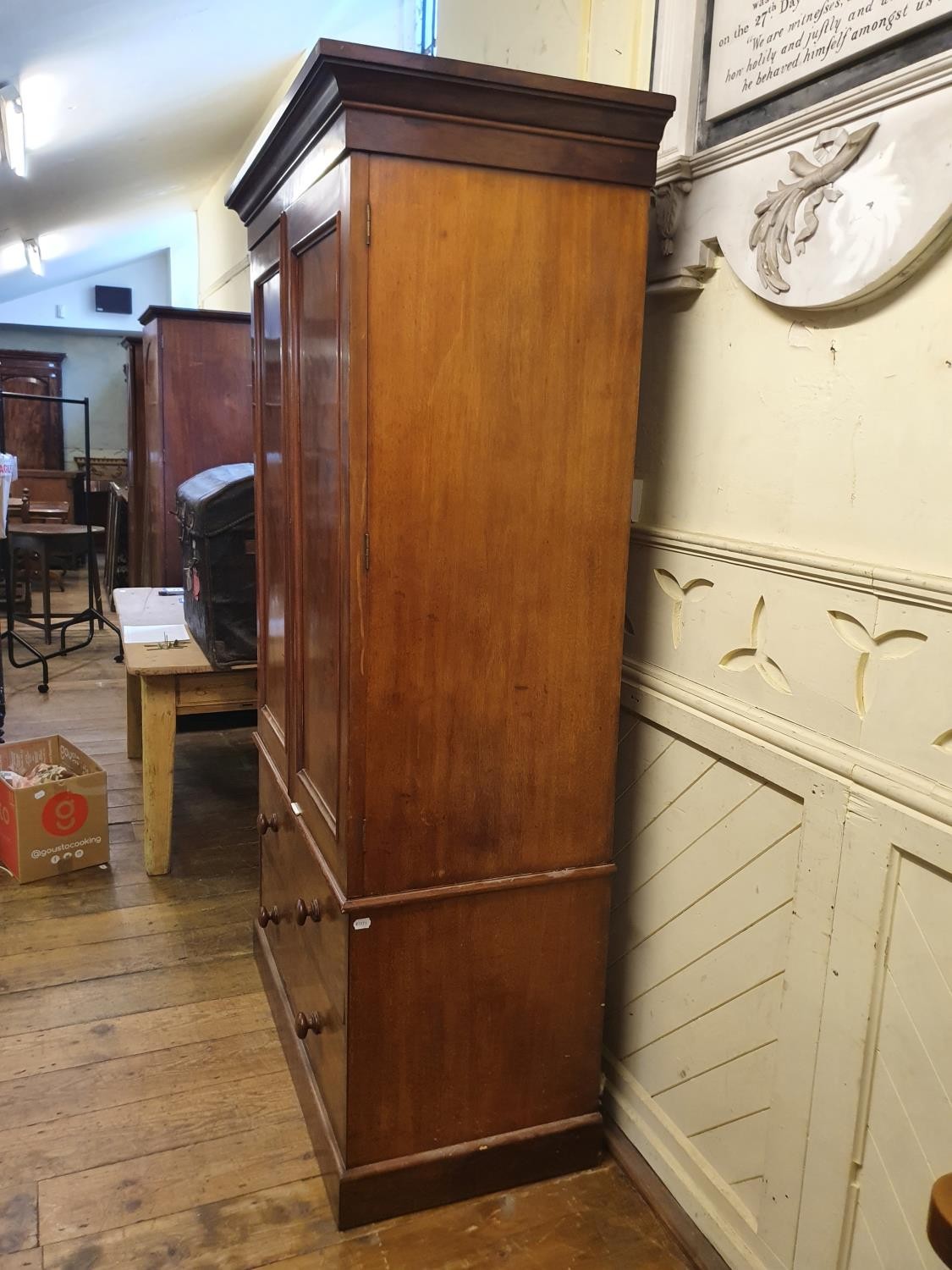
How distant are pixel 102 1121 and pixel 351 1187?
583 millimetres

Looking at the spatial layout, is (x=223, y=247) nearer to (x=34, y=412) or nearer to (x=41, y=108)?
(x=41, y=108)

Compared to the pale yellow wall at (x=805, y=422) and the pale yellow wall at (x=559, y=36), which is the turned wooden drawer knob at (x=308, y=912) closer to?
the pale yellow wall at (x=805, y=422)

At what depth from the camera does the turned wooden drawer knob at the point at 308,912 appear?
177 cm

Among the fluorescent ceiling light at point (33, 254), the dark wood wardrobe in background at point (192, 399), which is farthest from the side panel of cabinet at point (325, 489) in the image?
the fluorescent ceiling light at point (33, 254)

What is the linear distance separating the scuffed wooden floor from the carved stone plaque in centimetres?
188

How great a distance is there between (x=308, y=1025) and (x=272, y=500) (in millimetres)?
1070

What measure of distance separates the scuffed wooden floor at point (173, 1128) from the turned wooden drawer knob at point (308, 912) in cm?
45

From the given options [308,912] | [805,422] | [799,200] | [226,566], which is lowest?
→ [308,912]

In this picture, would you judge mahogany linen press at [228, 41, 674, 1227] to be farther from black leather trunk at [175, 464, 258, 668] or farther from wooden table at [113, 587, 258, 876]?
wooden table at [113, 587, 258, 876]

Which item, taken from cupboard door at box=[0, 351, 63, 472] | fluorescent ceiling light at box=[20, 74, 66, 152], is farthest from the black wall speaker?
fluorescent ceiling light at box=[20, 74, 66, 152]

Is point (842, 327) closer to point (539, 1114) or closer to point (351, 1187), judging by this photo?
point (539, 1114)

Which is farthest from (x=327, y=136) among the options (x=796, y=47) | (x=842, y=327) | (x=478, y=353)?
(x=842, y=327)

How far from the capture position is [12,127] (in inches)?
149

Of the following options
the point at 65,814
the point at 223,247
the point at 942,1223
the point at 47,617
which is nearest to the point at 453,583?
the point at 942,1223
